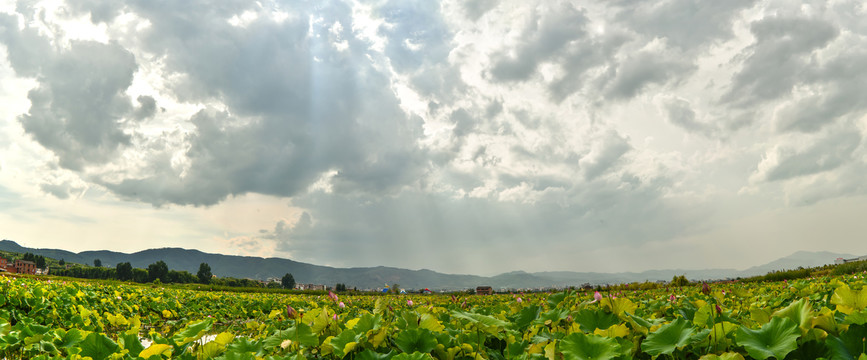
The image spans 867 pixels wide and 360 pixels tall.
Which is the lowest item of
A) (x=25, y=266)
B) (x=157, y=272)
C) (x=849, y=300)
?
(x=157, y=272)

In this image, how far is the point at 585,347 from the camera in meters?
1.41

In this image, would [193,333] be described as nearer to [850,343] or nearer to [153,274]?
[850,343]

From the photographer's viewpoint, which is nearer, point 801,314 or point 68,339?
point 801,314

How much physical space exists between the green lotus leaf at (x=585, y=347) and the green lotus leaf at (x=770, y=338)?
0.42 meters

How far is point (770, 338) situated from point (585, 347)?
0.61 metres

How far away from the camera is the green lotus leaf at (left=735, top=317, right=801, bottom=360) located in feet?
4.29

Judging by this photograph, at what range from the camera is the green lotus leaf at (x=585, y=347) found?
4.52 feet

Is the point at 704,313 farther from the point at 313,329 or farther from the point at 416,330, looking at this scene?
the point at 313,329

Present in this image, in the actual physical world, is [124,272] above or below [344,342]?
below

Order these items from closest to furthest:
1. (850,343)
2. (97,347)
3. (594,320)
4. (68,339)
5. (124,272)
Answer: (850,343)
(594,320)
(97,347)
(68,339)
(124,272)

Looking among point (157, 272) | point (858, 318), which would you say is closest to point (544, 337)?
point (858, 318)

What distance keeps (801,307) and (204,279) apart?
4389 inches

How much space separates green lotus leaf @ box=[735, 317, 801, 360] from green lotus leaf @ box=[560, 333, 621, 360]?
418 millimetres

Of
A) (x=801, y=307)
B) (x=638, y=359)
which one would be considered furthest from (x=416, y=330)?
(x=801, y=307)
